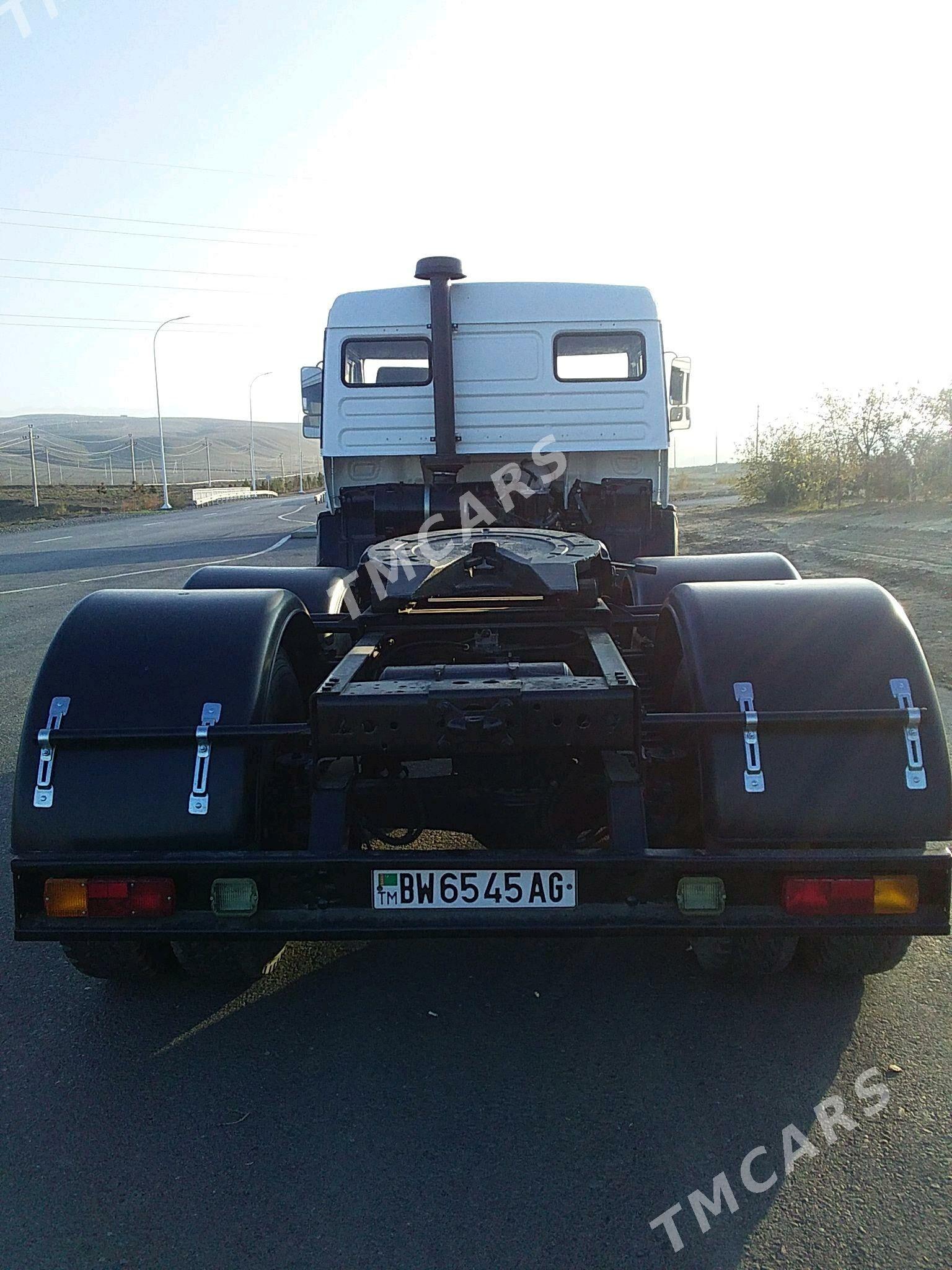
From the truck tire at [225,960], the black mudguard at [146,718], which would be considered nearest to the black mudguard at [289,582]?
the black mudguard at [146,718]

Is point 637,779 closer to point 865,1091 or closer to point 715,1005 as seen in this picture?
point 715,1005

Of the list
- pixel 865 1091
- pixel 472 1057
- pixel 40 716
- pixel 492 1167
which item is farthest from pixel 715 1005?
pixel 40 716

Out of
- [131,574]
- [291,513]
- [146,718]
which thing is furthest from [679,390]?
[291,513]

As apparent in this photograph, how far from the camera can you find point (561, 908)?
114 inches

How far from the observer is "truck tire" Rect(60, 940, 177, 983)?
10.7 ft

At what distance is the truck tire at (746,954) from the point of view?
3250mm

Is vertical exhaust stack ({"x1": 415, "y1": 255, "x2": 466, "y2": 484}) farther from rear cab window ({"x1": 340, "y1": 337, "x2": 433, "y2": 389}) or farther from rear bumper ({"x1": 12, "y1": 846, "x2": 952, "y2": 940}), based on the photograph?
rear bumper ({"x1": 12, "y1": 846, "x2": 952, "y2": 940})

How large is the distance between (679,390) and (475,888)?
5.63m

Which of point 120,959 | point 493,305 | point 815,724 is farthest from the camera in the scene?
point 493,305

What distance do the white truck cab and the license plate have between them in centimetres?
457

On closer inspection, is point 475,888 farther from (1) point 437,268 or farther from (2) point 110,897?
(1) point 437,268

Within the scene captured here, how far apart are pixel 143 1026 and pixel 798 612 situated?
97.1 inches

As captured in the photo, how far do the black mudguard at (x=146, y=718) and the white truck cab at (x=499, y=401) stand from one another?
390cm

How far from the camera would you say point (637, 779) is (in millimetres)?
3096
